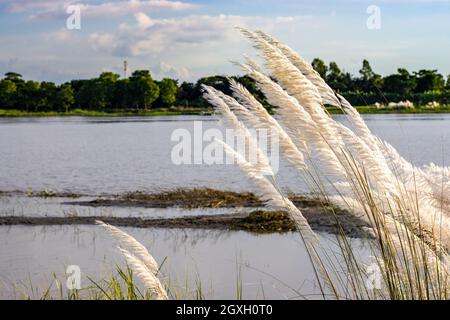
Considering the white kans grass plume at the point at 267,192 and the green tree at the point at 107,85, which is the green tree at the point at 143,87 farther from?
the white kans grass plume at the point at 267,192

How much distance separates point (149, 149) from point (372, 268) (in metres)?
35.5

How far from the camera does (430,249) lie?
4.40 metres

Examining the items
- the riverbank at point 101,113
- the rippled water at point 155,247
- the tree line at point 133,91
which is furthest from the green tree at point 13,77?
the rippled water at point 155,247

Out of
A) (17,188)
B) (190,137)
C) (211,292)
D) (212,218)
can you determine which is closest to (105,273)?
(211,292)

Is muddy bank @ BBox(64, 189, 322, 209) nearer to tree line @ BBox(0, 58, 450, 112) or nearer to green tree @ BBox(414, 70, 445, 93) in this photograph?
tree line @ BBox(0, 58, 450, 112)

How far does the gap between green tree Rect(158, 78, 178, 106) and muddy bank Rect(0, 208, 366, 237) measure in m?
41.0

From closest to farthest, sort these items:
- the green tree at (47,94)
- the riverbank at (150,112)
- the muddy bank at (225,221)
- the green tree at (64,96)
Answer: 1. the muddy bank at (225,221)
2. the green tree at (47,94)
3. the green tree at (64,96)
4. the riverbank at (150,112)

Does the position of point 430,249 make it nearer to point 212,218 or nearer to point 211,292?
point 211,292

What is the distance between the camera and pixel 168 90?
202ft

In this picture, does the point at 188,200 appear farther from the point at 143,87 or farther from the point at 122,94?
the point at 122,94

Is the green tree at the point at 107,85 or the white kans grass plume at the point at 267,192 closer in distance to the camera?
the white kans grass plume at the point at 267,192

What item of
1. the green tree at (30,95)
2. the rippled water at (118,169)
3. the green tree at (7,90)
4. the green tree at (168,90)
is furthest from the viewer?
the green tree at (168,90)

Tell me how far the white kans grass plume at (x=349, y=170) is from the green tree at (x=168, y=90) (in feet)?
170

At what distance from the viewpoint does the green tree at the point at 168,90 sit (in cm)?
5697
